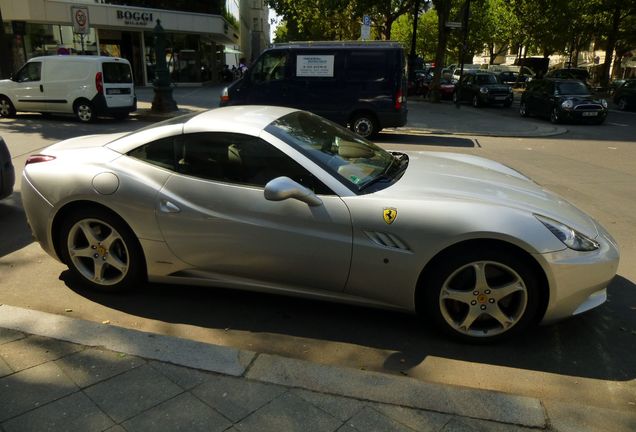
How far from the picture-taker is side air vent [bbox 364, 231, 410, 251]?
3.10 m

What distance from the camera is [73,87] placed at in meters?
13.7

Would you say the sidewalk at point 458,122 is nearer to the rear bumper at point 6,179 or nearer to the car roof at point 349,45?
the car roof at point 349,45

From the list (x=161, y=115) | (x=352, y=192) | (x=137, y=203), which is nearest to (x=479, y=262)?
(x=352, y=192)

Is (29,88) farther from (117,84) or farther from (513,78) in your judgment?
(513,78)

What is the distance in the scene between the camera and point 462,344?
3.25 m

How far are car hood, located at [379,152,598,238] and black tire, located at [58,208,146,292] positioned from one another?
1845mm

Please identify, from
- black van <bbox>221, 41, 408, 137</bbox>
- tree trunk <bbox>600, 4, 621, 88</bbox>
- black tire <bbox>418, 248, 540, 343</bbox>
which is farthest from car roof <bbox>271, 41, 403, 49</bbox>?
tree trunk <bbox>600, 4, 621, 88</bbox>

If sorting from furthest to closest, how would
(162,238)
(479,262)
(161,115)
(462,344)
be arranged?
(161,115) → (162,238) → (462,344) → (479,262)

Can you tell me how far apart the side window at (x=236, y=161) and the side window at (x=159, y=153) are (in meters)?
0.05

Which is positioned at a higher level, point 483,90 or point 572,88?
point 572,88

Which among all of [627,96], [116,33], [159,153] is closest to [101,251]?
[159,153]

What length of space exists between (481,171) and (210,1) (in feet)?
109

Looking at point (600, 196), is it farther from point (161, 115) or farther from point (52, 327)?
point (161, 115)

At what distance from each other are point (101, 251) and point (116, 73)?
1176 cm
